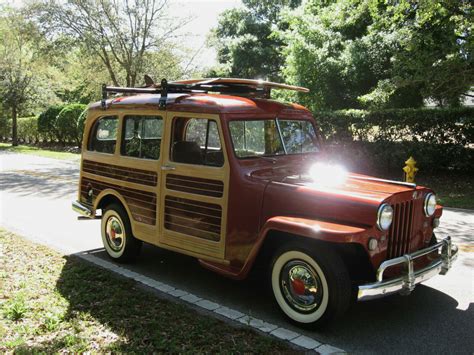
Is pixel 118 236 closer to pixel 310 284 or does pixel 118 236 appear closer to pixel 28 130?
pixel 310 284

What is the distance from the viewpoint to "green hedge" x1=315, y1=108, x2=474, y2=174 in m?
11.9

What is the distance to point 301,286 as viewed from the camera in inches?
154

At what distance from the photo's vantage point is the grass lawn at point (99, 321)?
352cm

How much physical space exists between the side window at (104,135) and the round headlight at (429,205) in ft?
12.2

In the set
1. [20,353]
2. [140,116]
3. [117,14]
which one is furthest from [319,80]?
[20,353]

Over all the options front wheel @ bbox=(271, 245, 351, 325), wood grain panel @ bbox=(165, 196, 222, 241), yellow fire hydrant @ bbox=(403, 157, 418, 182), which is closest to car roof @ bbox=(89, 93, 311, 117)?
wood grain panel @ bbox=(165, 196, 222, 241)

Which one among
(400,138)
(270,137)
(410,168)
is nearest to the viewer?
(270,137)

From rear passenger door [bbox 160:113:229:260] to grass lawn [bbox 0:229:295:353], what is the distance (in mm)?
667

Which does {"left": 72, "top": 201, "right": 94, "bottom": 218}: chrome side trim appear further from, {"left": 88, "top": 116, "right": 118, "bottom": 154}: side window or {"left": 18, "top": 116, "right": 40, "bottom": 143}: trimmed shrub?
{"left": 18, "top": 116, "right": 40, "bottom": 143}: trimmed shrub

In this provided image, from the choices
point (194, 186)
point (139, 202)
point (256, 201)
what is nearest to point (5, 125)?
point (139, 202)

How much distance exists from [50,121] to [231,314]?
26661 millimetres

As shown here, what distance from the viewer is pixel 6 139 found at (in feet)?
116

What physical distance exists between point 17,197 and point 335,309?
8910 millimetres

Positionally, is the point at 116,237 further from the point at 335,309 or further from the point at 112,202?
the point at 335,309
